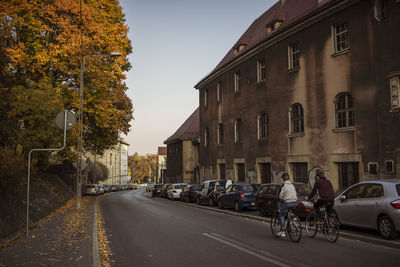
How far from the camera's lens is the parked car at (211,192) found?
23.0m

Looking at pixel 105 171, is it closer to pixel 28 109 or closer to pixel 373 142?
pixel 28 109

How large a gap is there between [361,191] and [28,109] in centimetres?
1366

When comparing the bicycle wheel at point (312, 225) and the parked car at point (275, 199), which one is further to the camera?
the parked car at point (275, 199)

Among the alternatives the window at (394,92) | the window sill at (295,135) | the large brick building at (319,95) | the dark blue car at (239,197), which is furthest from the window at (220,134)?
the window at (394,92)

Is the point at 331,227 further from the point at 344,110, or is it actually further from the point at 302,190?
the point at 344,110

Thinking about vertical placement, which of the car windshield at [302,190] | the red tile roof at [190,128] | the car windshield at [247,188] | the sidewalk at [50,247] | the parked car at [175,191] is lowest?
the parked car at [175,191]

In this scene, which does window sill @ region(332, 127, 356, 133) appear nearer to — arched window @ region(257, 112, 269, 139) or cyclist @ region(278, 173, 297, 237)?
arched window @ region(257, 112, 269, 139)

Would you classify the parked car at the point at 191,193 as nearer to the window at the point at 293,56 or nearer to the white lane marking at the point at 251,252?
the window at the point at 293,56

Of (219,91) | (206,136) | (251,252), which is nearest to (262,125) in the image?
(219,91)

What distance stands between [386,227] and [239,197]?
9656 mm

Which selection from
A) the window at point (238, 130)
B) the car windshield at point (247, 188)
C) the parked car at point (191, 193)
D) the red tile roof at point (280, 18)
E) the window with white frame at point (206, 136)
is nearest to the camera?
the car windshield at point (247, 188)

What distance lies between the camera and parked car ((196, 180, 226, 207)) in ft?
75.3

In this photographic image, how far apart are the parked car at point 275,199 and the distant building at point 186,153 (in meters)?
27.4

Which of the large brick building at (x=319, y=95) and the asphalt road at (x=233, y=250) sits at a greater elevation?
the large brick building at (x=319, y=95)
